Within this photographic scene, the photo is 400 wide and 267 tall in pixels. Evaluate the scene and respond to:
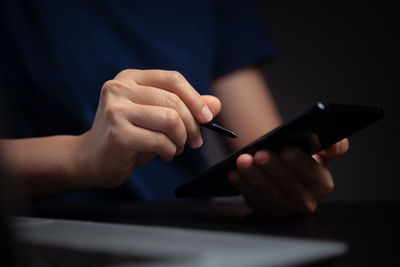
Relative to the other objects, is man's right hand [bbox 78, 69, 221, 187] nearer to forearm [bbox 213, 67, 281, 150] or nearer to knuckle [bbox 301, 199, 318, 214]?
knuckle [bbox 301, 199, 318, 214]

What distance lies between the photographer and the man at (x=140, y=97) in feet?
1.05

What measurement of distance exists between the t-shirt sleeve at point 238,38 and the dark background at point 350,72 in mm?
384

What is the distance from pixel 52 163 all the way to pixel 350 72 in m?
0.85

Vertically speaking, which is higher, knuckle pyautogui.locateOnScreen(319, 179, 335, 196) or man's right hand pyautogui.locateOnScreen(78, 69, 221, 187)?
man's right hand pyautogui.locateOnScreen(78, 69, 221, 187)

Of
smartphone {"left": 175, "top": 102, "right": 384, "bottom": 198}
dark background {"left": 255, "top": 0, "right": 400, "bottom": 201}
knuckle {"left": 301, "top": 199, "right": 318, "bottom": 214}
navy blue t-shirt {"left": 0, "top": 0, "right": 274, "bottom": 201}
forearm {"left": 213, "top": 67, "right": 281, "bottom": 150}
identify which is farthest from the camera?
dark background {"left": 255, "top": 0, "right": 400, "bottom": 201}

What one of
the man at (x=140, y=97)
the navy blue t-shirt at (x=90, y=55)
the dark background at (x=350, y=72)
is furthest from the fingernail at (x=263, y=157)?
the dark background at (x=350, y=72)

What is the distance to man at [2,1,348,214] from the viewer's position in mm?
319

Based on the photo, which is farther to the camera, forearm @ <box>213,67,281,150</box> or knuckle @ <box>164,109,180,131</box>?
forearm @ <box>213,67,281,150</box>

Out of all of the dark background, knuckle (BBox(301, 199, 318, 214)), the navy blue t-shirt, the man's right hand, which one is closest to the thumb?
the man's right hand

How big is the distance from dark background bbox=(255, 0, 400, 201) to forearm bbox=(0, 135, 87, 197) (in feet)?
2.39

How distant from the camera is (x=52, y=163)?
0.37 m

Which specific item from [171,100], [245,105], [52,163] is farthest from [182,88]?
[245,105]

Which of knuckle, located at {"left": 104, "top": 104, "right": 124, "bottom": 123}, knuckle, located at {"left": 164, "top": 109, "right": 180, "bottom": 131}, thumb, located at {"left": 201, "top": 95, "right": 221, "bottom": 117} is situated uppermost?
thumb, located at {"left": 201, "top": 95, "right": 221, "bottom": 117}

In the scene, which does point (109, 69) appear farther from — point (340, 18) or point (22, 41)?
point (340, 18)
